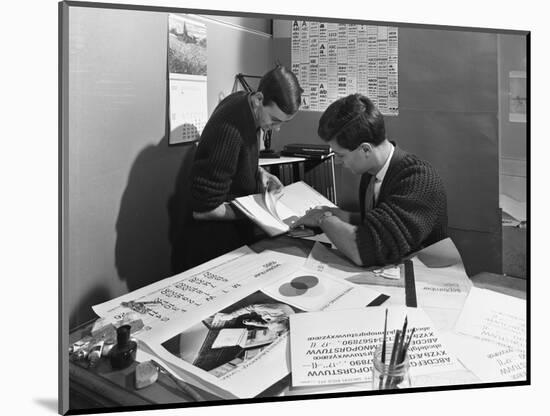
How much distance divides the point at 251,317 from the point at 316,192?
0.99 ft

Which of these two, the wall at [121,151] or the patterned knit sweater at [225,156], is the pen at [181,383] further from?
the patterned knit sweater at [225,156]

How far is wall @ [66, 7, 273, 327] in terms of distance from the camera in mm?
1133

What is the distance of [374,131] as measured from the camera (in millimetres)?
1304

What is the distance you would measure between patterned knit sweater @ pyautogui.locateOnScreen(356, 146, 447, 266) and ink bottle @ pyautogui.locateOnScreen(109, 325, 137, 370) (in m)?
0.52

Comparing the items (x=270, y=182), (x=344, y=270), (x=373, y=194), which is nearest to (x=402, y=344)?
(x=344, y=270)

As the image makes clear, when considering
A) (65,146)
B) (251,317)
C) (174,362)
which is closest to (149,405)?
(174,362)

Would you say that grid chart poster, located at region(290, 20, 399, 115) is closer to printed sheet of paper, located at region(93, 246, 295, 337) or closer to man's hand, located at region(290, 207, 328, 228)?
man's hand, located at region(290, 207, 328, 228)

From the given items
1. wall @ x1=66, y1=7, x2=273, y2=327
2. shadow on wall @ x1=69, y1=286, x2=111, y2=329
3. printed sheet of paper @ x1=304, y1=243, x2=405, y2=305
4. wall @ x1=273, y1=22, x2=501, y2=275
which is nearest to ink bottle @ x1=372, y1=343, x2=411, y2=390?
printed sheet of paper @ x1=304, y1=243, x2=405, y2=305

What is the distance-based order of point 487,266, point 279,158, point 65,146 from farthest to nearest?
point 487,266 → point 279,158 → point 65,146

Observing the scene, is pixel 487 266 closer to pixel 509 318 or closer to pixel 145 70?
pixel 509 318

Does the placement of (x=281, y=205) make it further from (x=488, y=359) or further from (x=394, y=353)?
(x=488, y=359)

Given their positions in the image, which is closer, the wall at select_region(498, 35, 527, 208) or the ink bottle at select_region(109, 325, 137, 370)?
the ink bottle at select_region(109, 325, 137, 370)

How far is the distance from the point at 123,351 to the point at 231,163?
0.43 meters

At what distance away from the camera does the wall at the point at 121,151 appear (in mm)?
1133
